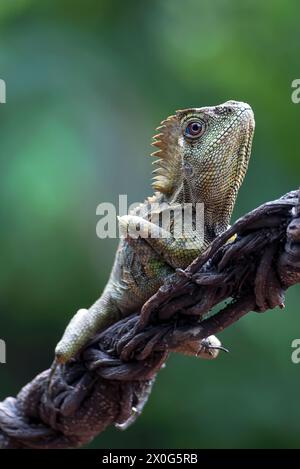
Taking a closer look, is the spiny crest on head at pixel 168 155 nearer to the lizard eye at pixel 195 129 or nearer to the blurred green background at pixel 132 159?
the lizard eye at pixel 195 129

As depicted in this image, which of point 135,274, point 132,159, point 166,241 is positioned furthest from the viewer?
point 132,159

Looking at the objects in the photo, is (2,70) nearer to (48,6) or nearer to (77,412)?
(48,6)

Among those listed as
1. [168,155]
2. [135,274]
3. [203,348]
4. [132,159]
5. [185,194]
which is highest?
[132,159]

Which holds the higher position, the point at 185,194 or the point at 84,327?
the point at 185,194

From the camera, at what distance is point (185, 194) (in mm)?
1778

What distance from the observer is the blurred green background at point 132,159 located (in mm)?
3979

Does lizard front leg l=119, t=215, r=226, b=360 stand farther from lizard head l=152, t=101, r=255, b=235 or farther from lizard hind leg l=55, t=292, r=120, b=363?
lizard hind leg l=55, t=292, r=120, b=363

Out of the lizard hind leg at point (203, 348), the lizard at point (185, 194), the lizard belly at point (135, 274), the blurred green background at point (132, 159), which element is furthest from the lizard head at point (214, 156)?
the blurred green background at point (132, 159)

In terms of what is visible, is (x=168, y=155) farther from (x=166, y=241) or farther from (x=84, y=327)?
(x=84, y=327)

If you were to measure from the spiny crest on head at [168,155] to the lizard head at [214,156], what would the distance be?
2cm

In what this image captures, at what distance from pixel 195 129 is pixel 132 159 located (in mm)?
2256

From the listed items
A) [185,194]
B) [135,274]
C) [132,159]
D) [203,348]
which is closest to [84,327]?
[135,274]

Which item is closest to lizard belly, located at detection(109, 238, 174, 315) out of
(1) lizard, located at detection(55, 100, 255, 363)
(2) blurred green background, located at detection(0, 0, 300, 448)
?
(1) lizard, located at detection(55, 100, 255, 363)

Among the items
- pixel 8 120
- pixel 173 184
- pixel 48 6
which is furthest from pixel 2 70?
pixel 173 184
